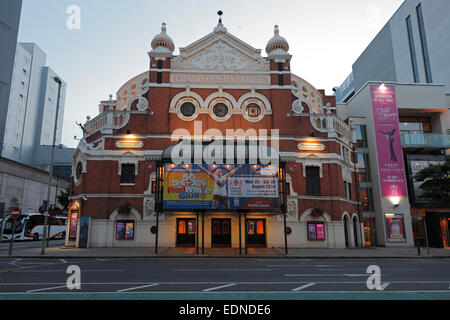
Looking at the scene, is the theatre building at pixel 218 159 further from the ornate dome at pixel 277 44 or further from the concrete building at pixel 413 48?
the concrete building at pixel 413 48

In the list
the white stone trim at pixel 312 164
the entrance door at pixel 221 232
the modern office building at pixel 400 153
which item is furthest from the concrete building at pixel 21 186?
the modern office building at pixel 400 153

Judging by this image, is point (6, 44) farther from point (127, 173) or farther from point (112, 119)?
point (112, 119)

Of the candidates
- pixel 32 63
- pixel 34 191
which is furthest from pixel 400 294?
pixel 32 63

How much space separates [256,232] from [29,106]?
77738mm

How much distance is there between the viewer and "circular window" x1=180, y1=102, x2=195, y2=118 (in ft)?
94.9

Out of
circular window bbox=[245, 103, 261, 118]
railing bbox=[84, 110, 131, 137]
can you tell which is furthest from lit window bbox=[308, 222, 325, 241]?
railing bbox=[84, 110, 131, 137]

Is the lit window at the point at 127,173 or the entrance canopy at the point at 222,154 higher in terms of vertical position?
the entrance canopy at the point at 222,154

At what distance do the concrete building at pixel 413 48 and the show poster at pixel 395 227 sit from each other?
19.4 metres

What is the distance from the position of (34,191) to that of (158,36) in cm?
4148

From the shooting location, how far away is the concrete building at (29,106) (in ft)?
237

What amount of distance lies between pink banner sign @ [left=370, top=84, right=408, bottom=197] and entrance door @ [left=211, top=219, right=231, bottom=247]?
17.6 meters

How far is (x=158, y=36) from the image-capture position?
99.9ft

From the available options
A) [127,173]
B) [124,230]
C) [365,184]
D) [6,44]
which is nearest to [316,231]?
[365,184]
